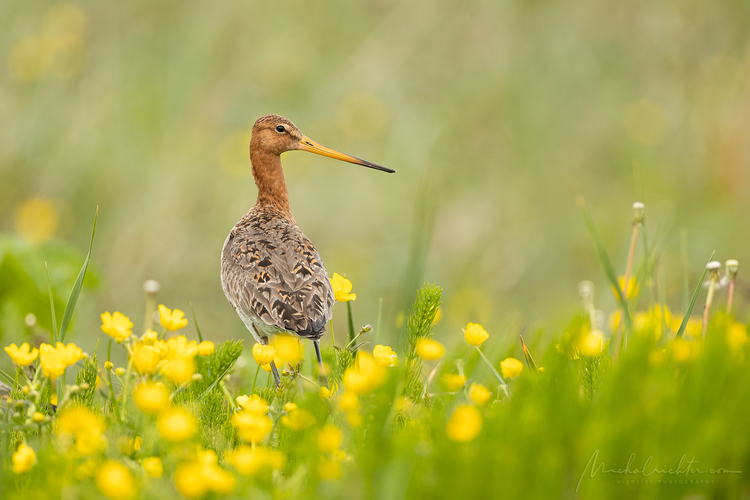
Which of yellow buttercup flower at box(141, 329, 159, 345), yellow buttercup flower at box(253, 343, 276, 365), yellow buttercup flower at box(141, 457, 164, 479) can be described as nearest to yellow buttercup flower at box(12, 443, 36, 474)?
yellow buttercup flower at box(141, 457, 164, 479)

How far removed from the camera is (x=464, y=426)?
1.43 meters

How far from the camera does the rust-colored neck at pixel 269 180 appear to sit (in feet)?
12.1

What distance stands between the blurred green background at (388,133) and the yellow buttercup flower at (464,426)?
5.22m

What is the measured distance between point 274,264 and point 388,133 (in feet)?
16.2

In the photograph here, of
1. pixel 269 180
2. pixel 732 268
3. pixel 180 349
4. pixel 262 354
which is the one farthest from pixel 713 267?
pixel 269 180

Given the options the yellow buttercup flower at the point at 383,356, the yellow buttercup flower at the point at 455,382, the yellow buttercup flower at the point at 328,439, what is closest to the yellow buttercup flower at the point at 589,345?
the yellow buttercup flower at the point at 455,382

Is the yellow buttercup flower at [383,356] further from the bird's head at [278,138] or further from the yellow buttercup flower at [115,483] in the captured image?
the bird's head at [278,138]

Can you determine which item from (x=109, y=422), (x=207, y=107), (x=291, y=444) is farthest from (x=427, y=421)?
(x=207, y=107)

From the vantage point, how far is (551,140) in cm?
774

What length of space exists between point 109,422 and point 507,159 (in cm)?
663

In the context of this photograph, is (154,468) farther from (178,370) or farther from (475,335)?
(475,335)

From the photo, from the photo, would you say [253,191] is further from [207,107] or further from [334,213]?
[207,107]

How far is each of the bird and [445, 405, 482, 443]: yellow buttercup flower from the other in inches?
36.6

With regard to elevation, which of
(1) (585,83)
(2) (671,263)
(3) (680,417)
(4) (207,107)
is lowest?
(2) (671,263)
